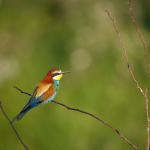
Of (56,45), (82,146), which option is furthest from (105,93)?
(56,45)

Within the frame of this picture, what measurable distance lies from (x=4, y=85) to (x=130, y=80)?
200cm

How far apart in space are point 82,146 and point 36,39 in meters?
1.93

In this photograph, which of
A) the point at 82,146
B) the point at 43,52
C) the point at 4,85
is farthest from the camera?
the point at 43,52

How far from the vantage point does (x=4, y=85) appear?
3.40 meters

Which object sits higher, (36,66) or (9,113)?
(36,66)

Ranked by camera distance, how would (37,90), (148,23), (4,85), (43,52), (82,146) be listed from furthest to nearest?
(148,23), (43,52), (4,85), (82,146), (37,90)

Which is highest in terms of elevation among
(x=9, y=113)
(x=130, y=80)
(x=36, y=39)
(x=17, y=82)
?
(x=36, y=39)

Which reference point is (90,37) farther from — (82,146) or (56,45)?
(82,146)

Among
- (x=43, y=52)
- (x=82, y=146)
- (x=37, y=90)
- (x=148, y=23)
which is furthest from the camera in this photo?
(x=148, y=23)

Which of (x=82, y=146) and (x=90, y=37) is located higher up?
(x=90, y=37)

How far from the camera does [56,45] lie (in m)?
3.79

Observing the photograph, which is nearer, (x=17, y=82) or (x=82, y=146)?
(x=82, y=146)

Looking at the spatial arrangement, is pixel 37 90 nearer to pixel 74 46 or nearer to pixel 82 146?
pixel 82 146

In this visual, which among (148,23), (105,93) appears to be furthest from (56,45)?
(148,23)
